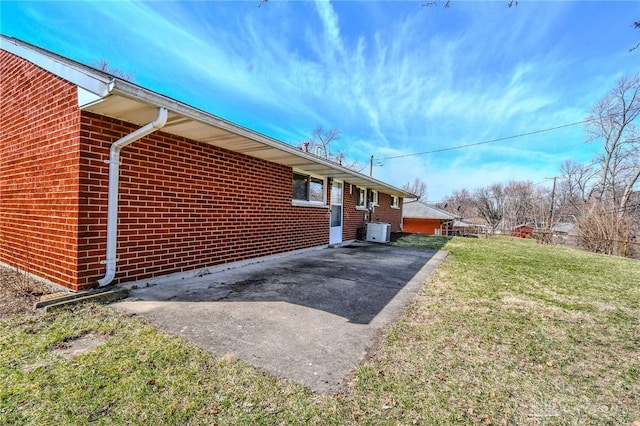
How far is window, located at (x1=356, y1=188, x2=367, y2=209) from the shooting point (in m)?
11.7

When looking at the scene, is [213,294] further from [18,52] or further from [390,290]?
[18,52]

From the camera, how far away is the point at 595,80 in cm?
1095

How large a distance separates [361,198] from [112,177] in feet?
31.1

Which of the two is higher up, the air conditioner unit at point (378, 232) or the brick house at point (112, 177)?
the brick house at point (112, 177)

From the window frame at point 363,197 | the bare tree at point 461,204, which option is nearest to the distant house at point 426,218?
the window frame at point 363,197

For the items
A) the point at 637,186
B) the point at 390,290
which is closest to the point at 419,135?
the point at 637,186

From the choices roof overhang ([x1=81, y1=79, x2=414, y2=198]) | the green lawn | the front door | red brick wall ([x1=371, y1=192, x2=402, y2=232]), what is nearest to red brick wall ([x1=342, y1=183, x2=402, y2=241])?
red brick wall ([x1=371, y1=192, x2=402, y2=232])

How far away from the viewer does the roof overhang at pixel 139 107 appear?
3023mm

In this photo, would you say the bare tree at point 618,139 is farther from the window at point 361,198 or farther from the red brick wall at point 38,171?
the red brick wall at point 38,171

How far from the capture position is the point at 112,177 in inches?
145

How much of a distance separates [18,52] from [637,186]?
33.5 metres

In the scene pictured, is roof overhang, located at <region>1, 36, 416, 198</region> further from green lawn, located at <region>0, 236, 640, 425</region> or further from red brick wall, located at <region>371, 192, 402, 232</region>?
red brick wall, located at <region>371, 192, 402, 232</region>

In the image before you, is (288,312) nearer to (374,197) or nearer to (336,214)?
(336,214)

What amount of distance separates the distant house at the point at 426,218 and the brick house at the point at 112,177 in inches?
976
